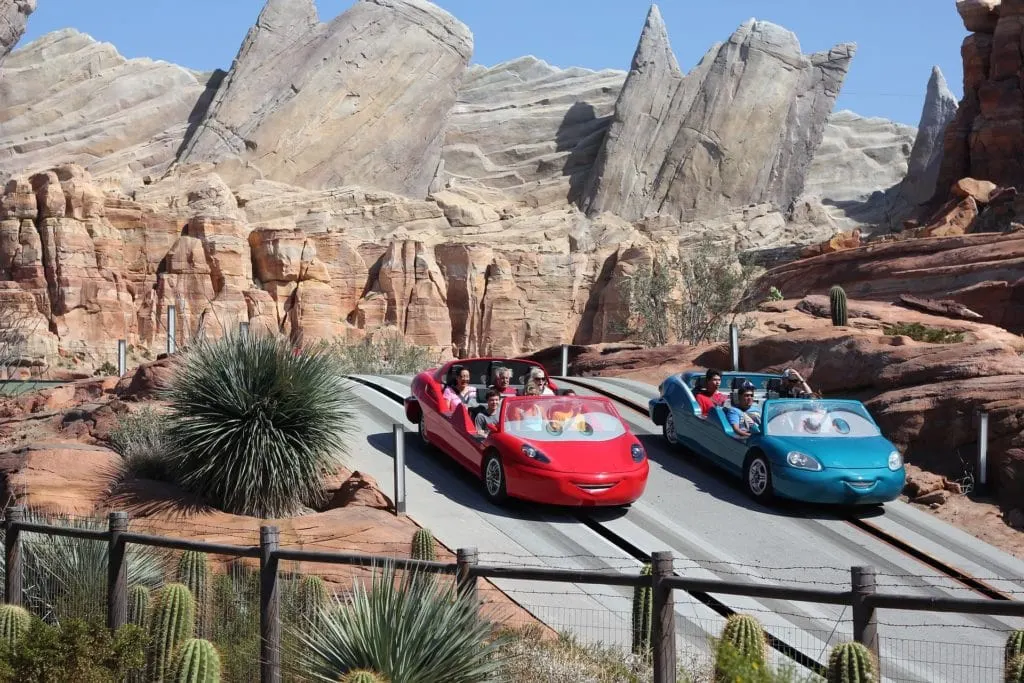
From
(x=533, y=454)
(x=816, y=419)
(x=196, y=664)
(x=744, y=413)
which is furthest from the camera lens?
(x=744, y=413)

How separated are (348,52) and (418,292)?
21.3 metres

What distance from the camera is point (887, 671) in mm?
7895

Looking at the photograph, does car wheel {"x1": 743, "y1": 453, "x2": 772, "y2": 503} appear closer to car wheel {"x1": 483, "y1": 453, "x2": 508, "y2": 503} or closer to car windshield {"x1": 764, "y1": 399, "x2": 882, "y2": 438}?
car windshield {"x1": 764, "y1": 399, "x2": 882, "y2": 438}

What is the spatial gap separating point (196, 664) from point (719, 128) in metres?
66.1

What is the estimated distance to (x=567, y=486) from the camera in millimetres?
11164

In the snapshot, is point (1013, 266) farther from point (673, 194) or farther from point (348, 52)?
point (348, 52)

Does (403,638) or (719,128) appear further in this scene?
(719,128)

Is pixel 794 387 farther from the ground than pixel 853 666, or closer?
closer

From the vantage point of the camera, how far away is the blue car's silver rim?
12422mm

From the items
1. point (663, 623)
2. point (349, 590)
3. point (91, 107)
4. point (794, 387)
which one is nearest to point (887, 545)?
point (794, 387)

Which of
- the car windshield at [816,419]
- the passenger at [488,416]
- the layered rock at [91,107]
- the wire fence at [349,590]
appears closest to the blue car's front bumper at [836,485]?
the car windshield at [816,419]

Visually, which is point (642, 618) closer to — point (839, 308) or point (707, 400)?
point (707, 400)

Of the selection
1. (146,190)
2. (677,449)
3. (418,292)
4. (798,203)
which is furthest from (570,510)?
(798,203)

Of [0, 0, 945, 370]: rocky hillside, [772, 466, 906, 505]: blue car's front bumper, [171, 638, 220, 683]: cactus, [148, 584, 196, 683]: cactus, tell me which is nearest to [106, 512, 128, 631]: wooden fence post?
[148, 584, 196, 683]: cactus
